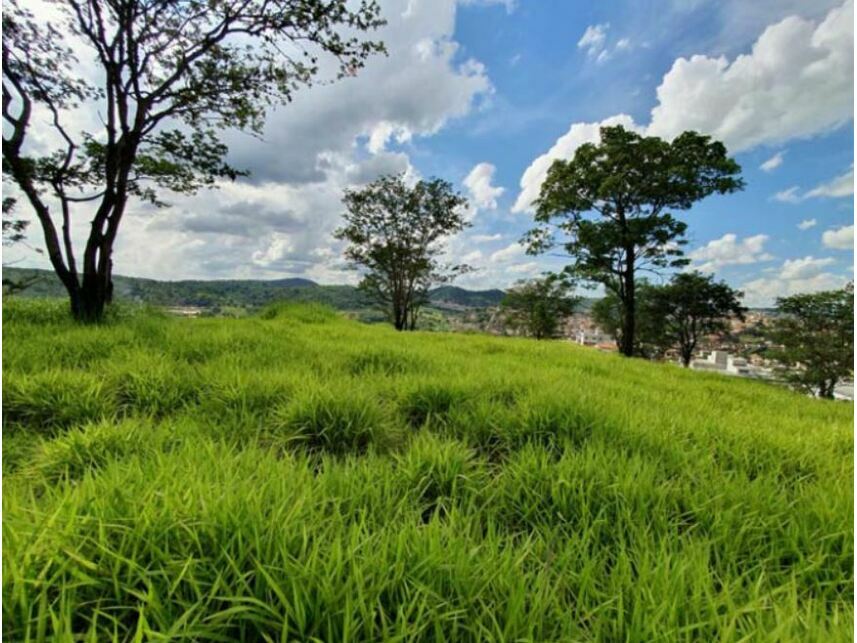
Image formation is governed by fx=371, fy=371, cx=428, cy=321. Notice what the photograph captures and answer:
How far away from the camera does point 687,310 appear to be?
25578 millimetres

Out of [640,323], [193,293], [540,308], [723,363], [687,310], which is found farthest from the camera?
[540,308]

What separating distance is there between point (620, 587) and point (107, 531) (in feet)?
5.15

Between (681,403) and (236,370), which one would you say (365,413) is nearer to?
(236,370)

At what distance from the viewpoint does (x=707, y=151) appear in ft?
45.2

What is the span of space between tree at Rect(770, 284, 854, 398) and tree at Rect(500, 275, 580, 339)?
17.0 metres

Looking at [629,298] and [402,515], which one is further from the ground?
[629,298]

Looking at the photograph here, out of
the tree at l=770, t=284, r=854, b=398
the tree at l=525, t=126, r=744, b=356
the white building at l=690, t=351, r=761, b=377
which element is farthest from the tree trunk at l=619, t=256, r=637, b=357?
the white building at l=690, t=351, r=761, b=377

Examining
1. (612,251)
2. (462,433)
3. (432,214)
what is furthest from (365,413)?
(432,214)

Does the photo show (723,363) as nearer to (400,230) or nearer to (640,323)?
(640,323)

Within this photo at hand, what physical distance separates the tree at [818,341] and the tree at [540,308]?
669 inches

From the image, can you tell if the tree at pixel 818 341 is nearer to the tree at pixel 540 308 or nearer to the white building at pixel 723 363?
the white building at pixel 723 363

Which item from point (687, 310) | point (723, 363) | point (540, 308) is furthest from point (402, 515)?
point (540, 308)

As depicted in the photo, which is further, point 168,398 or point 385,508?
point 168,398

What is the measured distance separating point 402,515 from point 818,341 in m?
27.4
